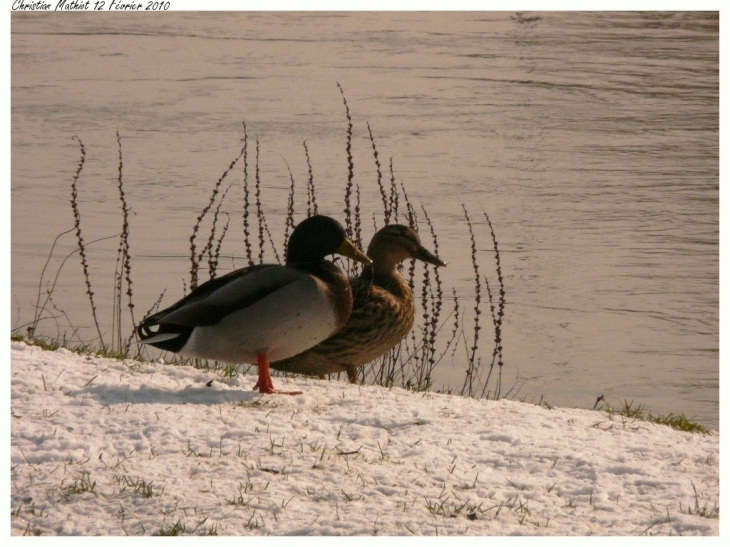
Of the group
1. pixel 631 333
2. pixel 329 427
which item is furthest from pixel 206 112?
pixel 329 427

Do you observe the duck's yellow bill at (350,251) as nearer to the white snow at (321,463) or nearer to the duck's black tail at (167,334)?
the white snow at (321,463)

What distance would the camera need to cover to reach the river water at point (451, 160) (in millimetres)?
8555

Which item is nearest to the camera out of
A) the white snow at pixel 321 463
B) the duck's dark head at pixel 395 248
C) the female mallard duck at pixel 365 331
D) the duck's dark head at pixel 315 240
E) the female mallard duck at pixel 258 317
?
the white snow at pixel 321 463

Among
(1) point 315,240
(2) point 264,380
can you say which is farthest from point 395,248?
(2) point 264,380

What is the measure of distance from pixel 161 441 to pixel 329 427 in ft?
2.61

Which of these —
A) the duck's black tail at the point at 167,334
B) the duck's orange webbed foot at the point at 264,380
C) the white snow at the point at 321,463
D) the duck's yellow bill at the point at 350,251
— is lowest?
the white snow at the point at 321,463

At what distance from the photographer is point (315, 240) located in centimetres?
593

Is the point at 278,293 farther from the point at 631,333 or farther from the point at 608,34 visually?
the point at 608,34

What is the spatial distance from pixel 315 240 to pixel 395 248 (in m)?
1.23

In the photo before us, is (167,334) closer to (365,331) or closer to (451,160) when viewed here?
(365,331)

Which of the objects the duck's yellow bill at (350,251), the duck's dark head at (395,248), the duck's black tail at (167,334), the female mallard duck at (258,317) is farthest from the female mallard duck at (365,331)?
the duck's black tail at (167,334)

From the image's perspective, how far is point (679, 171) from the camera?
13219 millimetres

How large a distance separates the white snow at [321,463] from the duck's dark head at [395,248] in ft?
3.89

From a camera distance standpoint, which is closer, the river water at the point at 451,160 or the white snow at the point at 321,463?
the white snow at the point at 321,463
